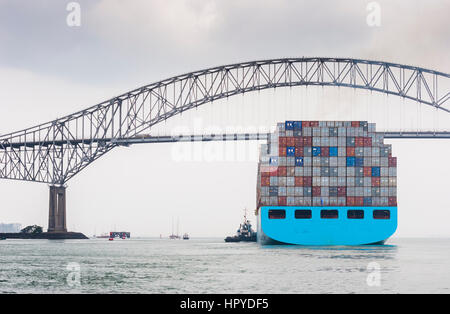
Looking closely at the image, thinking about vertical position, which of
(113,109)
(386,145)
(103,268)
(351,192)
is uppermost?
(113,109)

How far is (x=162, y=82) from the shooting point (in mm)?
128250

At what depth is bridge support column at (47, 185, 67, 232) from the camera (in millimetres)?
143125

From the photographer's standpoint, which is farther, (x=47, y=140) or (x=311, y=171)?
(x=47, y=140)

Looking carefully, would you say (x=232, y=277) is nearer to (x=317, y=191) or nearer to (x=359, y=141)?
(x=317, y=191)

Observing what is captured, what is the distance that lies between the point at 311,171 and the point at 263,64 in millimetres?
28409

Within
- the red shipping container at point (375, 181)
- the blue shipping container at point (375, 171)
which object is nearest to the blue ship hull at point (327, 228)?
the red shipping container at point (375, 181)

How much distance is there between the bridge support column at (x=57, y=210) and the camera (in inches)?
5635

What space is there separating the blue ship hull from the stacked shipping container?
3.95ft

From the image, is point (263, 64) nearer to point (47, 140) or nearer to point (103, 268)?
point (47, 140)

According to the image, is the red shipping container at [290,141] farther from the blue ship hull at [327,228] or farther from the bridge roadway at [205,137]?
the bridge roadway at [205,137]
